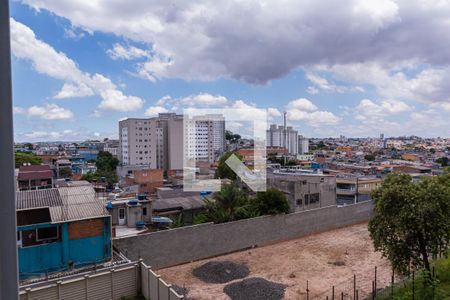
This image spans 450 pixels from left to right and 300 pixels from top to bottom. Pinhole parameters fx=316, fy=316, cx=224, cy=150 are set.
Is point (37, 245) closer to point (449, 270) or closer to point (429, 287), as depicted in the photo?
point (429, 287)

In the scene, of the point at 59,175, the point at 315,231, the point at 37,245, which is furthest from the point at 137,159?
the point at 37,245

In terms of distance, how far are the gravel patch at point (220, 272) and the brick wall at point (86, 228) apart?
125 inches

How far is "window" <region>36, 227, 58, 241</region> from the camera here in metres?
7.37

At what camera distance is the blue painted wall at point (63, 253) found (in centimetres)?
718

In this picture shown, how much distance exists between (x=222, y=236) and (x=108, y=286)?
480 cm

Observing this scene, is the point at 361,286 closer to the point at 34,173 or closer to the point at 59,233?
the point at 59,233

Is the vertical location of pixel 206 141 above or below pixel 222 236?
above

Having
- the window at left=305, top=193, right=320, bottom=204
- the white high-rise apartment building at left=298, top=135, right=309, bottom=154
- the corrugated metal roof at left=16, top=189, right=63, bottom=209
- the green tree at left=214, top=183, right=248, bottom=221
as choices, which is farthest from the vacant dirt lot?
the white high-rise apartment building at left=298, top=135, right=309, bottom=154

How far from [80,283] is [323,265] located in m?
6.91

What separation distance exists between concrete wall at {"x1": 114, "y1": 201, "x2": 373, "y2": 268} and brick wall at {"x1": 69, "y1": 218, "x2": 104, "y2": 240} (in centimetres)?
92

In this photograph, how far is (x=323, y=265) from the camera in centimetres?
977

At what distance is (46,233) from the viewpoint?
24.5ft

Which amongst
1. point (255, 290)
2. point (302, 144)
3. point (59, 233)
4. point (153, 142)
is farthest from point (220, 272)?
point (302, 144)

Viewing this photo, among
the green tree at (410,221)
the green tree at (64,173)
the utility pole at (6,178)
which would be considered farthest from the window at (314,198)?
the green tree at (64,173)
